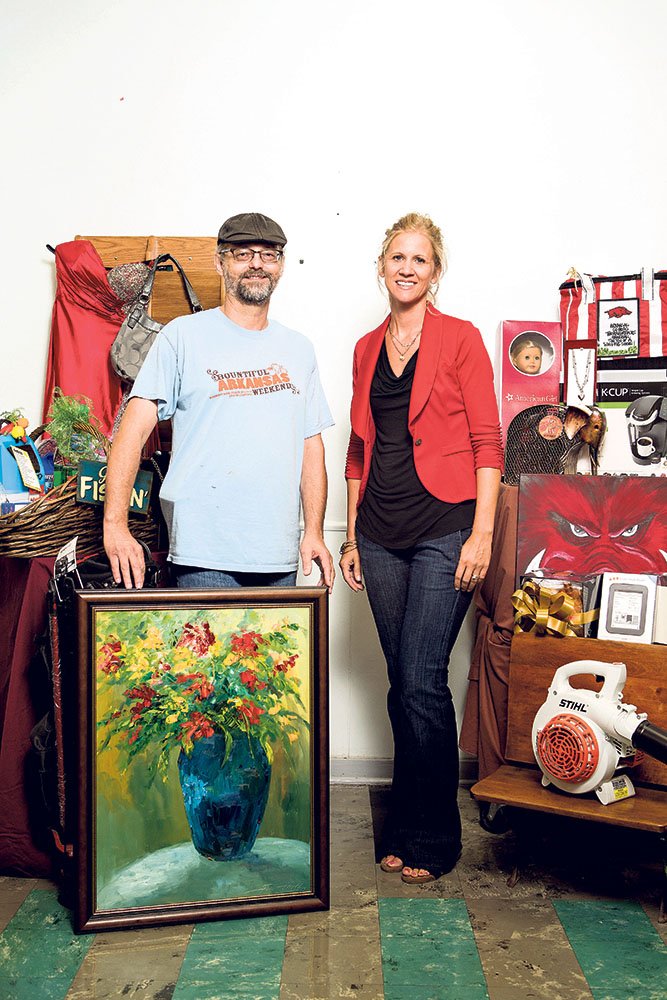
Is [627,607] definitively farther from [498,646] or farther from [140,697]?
[140,697]

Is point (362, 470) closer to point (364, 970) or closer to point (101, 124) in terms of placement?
point (364, 970)

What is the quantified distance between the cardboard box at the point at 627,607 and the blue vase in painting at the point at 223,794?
0.95 m

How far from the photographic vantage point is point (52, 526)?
6.98ft

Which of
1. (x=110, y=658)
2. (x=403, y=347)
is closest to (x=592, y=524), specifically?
(x=403, y=347)

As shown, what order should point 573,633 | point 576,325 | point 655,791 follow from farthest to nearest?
point 576,325 → point 573,633 → point 655,791

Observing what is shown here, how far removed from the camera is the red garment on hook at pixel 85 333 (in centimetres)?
264

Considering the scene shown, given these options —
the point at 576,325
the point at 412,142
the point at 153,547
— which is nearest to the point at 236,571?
the point at 153,547

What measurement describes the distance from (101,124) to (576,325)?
5.27 ft

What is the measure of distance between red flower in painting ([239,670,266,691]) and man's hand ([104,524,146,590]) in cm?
30

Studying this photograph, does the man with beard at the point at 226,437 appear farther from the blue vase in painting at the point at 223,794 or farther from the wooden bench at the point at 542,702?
the wooden bench at the point at 542,702

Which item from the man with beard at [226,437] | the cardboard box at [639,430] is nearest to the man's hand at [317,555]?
the man with beard at [226,437]

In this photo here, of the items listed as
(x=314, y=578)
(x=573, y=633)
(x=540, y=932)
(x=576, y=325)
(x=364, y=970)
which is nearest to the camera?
(x=364, y=970)

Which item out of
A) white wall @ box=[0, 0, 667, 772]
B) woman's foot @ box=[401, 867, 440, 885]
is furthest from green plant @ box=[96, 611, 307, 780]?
white wall @ box=[0, 0, 667, 772]

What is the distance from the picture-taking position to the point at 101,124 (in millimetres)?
2814
